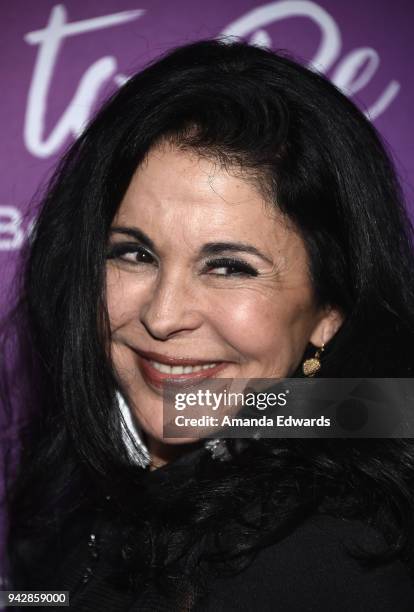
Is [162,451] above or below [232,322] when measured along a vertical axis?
below

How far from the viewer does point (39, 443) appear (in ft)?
5.31

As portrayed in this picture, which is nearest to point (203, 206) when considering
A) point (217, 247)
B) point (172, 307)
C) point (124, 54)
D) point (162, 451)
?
point (217, 247)

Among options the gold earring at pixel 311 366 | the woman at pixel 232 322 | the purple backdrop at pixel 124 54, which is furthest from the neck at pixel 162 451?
the purple backdrop at pixel 124 54

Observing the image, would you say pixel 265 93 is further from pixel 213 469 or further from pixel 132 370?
→ pixel 213 469

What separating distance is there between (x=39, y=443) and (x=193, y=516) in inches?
24.2

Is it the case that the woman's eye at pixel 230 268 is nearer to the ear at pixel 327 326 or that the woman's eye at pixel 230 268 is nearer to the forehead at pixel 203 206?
the forehead at pixel 203 206

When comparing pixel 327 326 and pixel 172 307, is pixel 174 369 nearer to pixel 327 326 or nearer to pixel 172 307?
pixel 172 307

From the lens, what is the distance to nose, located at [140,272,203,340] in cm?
115

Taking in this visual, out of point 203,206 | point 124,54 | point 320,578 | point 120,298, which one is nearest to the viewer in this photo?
point 320,578

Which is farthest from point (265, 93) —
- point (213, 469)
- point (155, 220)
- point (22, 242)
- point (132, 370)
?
point (22, 242)

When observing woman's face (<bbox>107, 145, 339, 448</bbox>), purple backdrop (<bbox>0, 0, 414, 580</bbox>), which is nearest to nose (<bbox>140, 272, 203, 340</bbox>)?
woman's face (<bbox>107, 145, 339, 448</bbox>)

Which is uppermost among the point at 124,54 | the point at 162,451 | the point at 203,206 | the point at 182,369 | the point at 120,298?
the point at 124,54

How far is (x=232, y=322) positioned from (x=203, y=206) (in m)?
0.21

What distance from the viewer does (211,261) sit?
1149 millimetres
